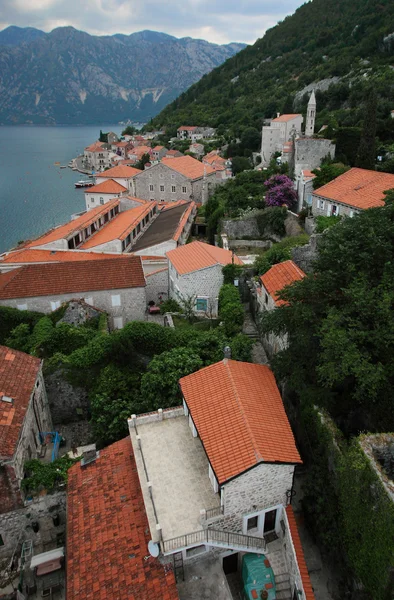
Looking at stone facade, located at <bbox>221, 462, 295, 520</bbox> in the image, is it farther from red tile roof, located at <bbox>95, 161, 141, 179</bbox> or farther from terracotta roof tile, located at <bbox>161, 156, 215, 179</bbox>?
red tile roof, located at <bbox>95, 161, 141, 179</bbox>

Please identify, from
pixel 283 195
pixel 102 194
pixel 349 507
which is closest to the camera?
pixel 349 507

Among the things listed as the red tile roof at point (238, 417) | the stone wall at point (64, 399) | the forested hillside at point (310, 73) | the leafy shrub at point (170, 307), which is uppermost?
the forested hillside at point (310, 73)

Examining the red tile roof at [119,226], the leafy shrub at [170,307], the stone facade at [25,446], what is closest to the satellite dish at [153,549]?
the stone facade at [25,446]

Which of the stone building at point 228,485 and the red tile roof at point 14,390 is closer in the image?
the stone building at point 228,485

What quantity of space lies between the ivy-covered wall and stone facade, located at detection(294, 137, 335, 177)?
34.6 meters

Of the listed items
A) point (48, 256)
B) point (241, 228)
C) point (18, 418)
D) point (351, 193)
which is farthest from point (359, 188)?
point (18, 418)

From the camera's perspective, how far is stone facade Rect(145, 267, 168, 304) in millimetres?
32697

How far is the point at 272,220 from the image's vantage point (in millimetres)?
39406

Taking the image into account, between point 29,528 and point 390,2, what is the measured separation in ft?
483

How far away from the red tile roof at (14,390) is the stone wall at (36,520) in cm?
266

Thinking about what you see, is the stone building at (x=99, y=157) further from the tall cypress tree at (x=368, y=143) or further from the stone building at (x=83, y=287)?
the stone building at (x=83, y=287)

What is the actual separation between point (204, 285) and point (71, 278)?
31.9 ft

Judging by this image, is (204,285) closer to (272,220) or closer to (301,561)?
(272,220)

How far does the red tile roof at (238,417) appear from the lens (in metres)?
13.5
